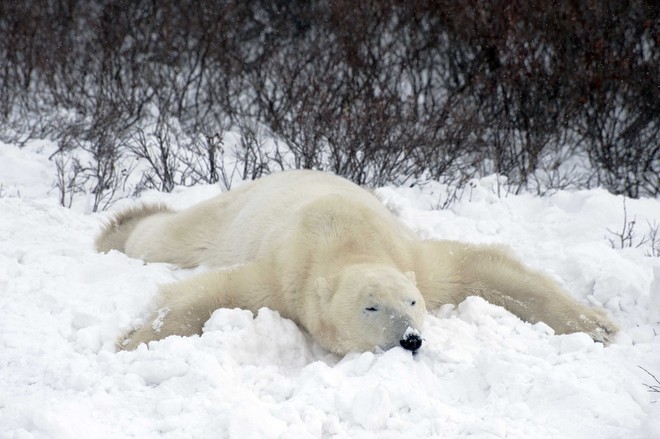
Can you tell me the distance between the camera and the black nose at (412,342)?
2.83 m

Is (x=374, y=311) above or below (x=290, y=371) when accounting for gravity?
above

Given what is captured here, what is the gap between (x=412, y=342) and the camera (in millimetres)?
2834

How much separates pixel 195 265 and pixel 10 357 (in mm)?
1745

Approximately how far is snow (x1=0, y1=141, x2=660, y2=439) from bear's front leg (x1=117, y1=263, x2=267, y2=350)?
11 cm

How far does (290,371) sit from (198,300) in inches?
24.5

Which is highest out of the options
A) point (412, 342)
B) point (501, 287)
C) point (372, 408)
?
point (501, 287)

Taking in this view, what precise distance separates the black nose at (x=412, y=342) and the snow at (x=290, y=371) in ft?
0.11

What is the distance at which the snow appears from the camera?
2.31 metres

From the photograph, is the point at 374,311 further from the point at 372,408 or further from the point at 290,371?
the point at 372,408

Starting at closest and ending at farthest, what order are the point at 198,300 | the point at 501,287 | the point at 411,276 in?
the point at 411,276 < the point at 198,300 < the point at 501,287

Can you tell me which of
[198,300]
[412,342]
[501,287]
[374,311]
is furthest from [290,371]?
[501,287]

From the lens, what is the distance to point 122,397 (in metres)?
2.46

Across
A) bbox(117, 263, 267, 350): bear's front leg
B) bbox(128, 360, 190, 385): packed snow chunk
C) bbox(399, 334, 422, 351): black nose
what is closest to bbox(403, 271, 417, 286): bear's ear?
bbox(399, 334, 422, 351): black nose

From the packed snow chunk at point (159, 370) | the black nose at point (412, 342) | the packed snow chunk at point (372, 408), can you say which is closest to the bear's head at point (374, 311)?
the black nose at point (412, 342)
